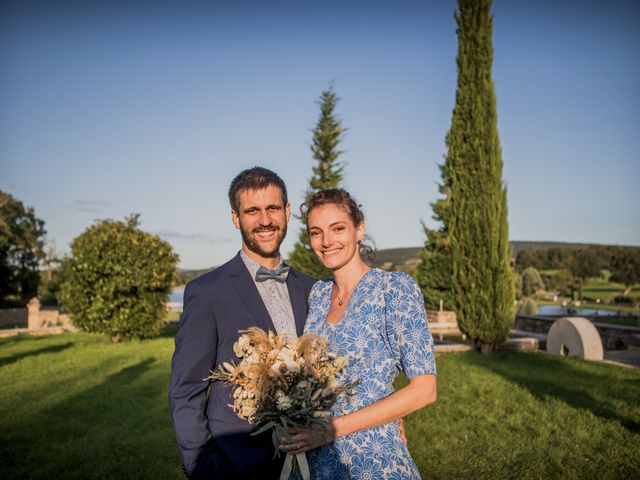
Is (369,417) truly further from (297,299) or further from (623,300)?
(623,300)

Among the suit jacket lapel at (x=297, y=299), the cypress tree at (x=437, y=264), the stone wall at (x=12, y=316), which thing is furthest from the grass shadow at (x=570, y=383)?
the stone wall at (x=12, y=316)

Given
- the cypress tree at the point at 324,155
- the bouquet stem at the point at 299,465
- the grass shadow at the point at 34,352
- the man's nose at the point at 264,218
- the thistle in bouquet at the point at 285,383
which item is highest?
the cypress tree at the point at 324,155

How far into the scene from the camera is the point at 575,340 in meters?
12.5

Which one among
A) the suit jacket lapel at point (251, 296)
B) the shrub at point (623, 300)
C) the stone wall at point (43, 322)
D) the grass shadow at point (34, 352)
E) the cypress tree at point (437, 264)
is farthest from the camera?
the shrub at point (623, 300)

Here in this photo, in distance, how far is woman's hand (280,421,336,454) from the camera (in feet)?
6.78

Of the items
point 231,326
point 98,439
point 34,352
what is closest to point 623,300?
point 34,352

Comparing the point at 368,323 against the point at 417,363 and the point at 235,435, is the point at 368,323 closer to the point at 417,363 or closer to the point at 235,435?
the point at 417,363

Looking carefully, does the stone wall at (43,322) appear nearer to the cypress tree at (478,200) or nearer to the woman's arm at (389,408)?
the cypress tree at (478,200)

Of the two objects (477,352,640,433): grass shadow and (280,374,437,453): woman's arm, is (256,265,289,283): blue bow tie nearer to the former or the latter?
(280,374,437,453): woman's arm

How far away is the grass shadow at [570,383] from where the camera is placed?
766cm

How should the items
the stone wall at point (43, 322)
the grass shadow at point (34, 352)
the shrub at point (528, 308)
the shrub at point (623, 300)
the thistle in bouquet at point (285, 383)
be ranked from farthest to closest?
the shrub at point (623, 300) → the shrub at point (528, 308) → the stone wall at point (43, 322) → the grass shadow at point (34, 352) → the thistle in bouquet at point (285, 383)

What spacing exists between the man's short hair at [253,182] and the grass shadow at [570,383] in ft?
21.7

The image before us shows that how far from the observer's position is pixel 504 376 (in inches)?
400

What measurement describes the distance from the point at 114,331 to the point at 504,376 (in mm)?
12306
